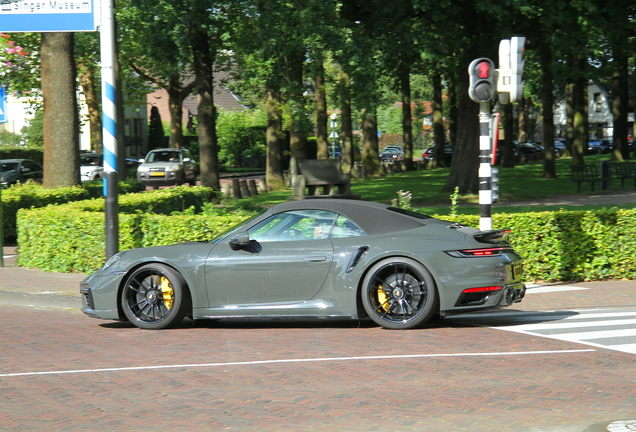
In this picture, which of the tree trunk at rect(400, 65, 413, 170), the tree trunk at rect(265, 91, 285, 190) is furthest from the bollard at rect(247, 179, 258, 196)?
the tree trunk at rect(400, 65, 413, 170)

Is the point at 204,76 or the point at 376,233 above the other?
the point at 204,76

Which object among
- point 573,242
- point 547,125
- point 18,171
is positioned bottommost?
point 573,242

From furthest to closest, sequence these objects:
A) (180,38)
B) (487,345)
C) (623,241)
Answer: (180,38) < (623,241) < (487,345)

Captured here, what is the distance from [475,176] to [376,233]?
57.0 feet

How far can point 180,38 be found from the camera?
24438 millimetres

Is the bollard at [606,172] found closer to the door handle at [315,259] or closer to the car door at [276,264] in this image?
the car door at [276,264]

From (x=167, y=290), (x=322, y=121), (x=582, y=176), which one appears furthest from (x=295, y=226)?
(x=322, y=121)

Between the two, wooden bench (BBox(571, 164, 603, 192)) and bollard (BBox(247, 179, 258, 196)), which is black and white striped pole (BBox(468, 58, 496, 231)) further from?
bollard (BBox(247, 179, 258, 196))

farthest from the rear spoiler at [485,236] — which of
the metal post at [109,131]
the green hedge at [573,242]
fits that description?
the metal post at [109,131]

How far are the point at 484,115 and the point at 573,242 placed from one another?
7.99 ft

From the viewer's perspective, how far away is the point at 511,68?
10.6 meters

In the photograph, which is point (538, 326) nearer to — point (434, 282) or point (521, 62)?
point (434, 282)

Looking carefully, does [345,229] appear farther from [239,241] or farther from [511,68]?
[511,68]

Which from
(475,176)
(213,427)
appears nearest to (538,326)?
(213,427)
